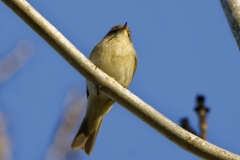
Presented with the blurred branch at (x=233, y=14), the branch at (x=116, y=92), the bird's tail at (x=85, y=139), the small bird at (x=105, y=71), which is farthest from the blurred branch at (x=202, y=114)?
the bird's tail at (x=85, y=139)

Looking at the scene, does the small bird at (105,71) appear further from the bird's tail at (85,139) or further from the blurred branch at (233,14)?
the blurred branch at (233,14)

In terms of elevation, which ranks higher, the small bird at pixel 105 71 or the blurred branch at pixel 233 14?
the small bird at pixel 105 71

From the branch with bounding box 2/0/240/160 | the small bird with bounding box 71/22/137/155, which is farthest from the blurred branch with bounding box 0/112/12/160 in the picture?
the small bird with bounding box 71/22/137/155

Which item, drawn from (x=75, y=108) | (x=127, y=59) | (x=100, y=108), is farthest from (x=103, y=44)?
(x=75, y=108)

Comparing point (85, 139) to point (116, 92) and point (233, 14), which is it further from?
point (233, 14)

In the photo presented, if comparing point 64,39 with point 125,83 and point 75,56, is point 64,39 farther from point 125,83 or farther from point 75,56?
point 125,83

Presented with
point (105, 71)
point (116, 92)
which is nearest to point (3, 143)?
point (116, 92)
